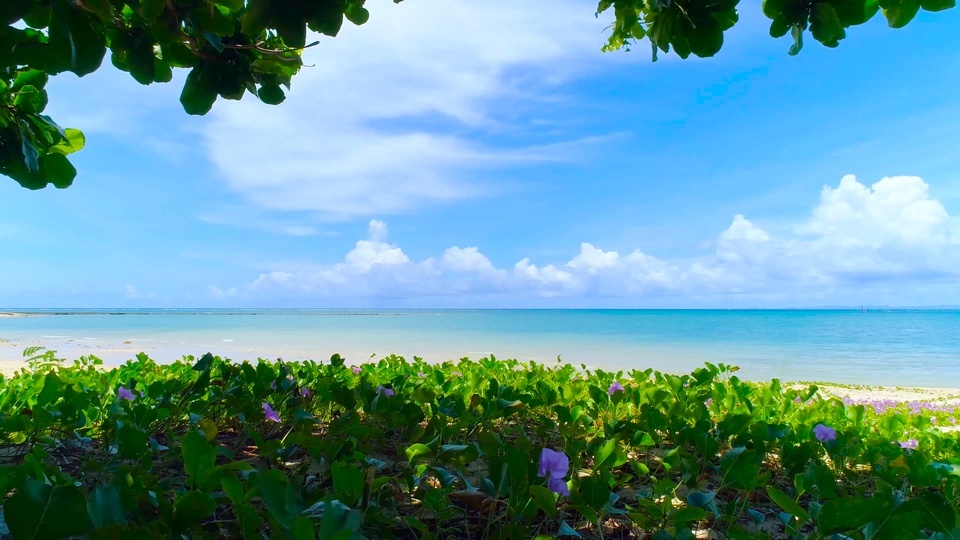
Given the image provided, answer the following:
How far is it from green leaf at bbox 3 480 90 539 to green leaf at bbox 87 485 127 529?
0.08 metres

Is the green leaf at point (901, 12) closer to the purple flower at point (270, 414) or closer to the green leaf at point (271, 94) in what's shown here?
the green leaf at point (271, 94)

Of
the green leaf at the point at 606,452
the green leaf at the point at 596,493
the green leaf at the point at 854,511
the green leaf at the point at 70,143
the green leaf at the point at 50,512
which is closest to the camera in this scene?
the green leaf at the point at 50,512

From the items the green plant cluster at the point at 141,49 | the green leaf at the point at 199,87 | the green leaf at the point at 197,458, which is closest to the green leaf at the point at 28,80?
the green plant cluster at the point at 141,49

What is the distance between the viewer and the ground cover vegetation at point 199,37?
4.89 feet

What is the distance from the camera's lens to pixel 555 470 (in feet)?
3.95

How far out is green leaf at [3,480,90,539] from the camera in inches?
26.5

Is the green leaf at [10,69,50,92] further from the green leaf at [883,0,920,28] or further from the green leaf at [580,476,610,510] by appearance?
the green leaf at [883,0,920,28]

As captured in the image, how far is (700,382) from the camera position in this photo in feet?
9.29

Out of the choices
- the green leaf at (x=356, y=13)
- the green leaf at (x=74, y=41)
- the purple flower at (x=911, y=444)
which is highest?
the green leaf at (x=356, y=13)

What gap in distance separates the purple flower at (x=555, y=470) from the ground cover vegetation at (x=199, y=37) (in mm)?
1311

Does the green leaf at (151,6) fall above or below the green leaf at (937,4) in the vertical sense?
below

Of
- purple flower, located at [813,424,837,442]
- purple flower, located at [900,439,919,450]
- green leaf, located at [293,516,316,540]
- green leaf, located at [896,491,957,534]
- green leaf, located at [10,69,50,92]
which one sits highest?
green leaf, located at [10,69,50,92]

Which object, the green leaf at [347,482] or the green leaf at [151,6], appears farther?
the green leaf at [151,6]

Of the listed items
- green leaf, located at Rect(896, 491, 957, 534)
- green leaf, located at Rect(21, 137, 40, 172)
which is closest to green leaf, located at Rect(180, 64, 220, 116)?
green leaf, located at Rect(21, 137, 40, 172)
